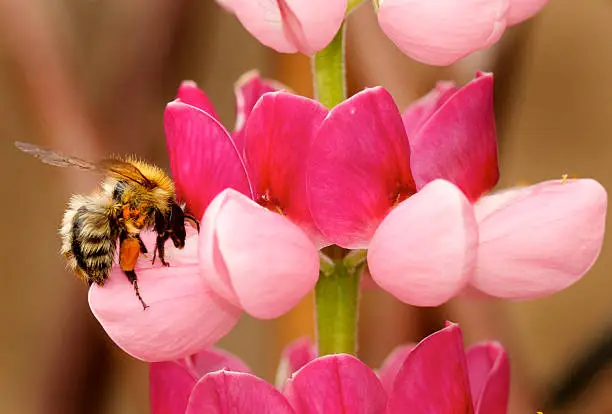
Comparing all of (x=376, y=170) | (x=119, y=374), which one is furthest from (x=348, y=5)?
(x=119, y=374)

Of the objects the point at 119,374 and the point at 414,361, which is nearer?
the point at 414,361

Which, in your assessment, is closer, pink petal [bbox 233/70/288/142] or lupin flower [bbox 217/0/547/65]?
lupin flower [bbox 217/0/547/65]

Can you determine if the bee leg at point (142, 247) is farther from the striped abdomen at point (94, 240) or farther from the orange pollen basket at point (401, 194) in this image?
the orange pollen basket at point (401, 194)

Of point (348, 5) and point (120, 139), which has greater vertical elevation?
point (348, 5)

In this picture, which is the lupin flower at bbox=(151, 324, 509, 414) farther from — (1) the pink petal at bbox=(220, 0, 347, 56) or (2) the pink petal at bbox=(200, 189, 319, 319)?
(1) the pink petal at bbox=(220, 0, 347, 56)

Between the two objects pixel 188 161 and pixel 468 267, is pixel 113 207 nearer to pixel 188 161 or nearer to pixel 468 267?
pixel 188 161

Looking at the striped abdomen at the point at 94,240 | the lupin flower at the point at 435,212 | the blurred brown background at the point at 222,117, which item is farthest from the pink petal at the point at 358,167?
the blurred brown background at the point at 222,117

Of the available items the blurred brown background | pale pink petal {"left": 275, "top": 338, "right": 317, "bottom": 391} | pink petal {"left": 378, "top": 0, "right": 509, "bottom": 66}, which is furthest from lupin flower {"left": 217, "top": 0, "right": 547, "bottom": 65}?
the blurred brown background

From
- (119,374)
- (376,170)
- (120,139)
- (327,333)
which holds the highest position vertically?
(376,170)
